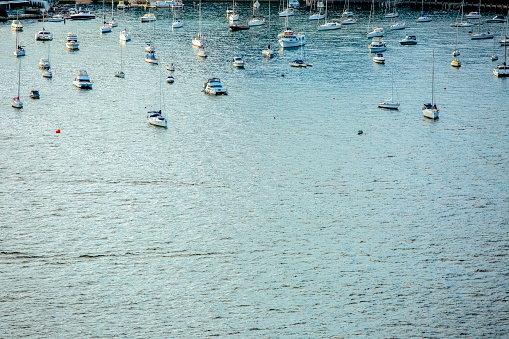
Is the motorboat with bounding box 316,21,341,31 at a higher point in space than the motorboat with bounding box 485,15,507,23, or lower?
lower

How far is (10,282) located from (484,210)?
45000mm

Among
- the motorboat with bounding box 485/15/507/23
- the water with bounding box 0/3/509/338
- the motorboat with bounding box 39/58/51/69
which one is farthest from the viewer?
the motorboat with bounding box 485/15/507/23

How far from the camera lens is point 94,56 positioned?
145 metres

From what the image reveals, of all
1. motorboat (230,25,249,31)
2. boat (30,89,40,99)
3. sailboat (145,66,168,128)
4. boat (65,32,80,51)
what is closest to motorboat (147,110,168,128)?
sailboat (145,66,168,128)

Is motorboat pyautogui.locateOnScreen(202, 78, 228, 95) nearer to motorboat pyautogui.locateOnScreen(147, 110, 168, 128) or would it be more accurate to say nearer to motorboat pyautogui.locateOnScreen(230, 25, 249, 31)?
motorboat pyautogui.locateOnScreen(147, 110, 168, 128)

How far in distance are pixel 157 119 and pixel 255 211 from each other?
30.7 metres

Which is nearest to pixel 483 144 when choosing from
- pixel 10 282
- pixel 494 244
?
pixel 494 244

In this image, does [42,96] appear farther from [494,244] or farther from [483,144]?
[494,244]

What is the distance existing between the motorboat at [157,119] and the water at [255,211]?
191 centimetres

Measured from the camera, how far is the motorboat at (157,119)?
9138 cm

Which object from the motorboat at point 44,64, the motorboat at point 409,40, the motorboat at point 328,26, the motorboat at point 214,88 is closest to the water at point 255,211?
the motorboat at point 214,88

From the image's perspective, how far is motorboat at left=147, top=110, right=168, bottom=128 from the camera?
91375mm

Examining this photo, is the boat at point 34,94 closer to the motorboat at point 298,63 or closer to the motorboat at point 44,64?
the motorboat at point 44,64

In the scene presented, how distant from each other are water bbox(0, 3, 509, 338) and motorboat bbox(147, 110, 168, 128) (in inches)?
75.3
